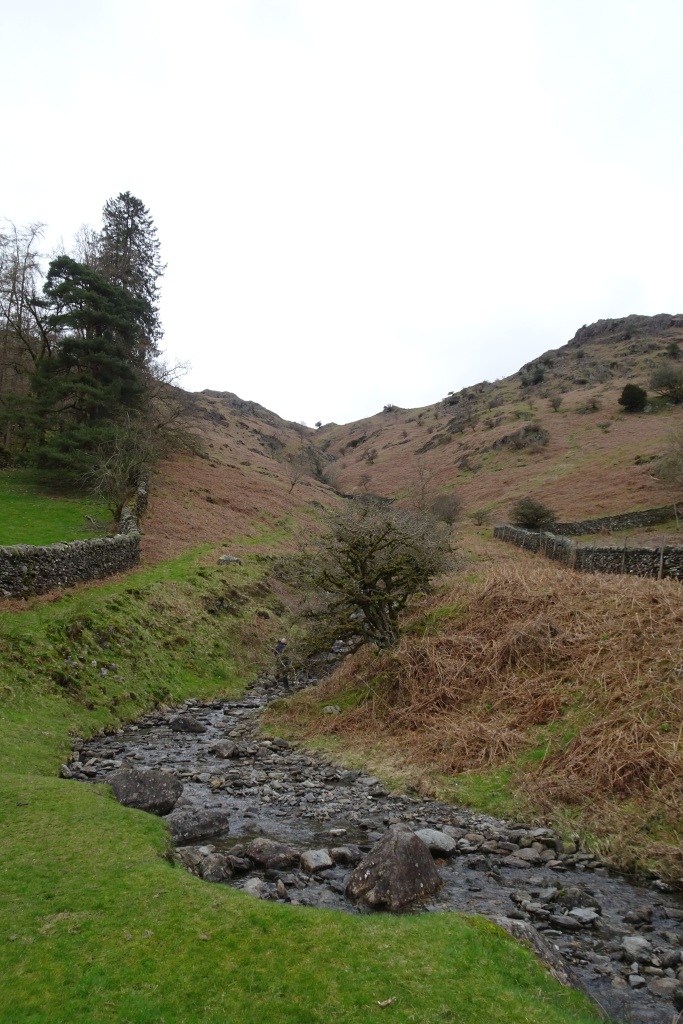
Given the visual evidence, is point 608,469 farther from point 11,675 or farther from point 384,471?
point 11,675

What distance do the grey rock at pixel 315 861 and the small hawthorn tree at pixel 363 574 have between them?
Result: 970cm

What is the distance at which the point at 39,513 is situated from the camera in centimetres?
3506

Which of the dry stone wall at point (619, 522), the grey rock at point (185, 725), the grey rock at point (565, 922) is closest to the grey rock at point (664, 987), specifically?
the grey rock at point (565, 922)

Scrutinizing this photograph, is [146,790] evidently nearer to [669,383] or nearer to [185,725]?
[185,725]

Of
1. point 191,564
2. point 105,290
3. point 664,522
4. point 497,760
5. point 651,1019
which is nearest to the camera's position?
point 651,1019

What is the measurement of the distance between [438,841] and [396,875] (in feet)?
6.39

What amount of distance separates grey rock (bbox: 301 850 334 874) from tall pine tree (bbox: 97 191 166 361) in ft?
175

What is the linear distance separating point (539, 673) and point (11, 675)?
610 inches

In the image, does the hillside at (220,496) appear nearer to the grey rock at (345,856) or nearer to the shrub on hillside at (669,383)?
the grey rock at (345,856)

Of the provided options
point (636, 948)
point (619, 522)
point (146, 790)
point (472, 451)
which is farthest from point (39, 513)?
point (472, 451)

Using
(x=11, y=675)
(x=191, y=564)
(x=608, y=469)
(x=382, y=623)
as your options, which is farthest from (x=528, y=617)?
(x=608, y=469)

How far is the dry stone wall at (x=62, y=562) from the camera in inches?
872

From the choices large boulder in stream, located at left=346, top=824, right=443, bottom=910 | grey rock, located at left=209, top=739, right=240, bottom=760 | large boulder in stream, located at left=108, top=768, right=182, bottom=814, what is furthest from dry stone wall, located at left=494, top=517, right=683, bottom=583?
large boulder in stream, located at left=108, top=768, right=182, bottom=814

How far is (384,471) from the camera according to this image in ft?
363
